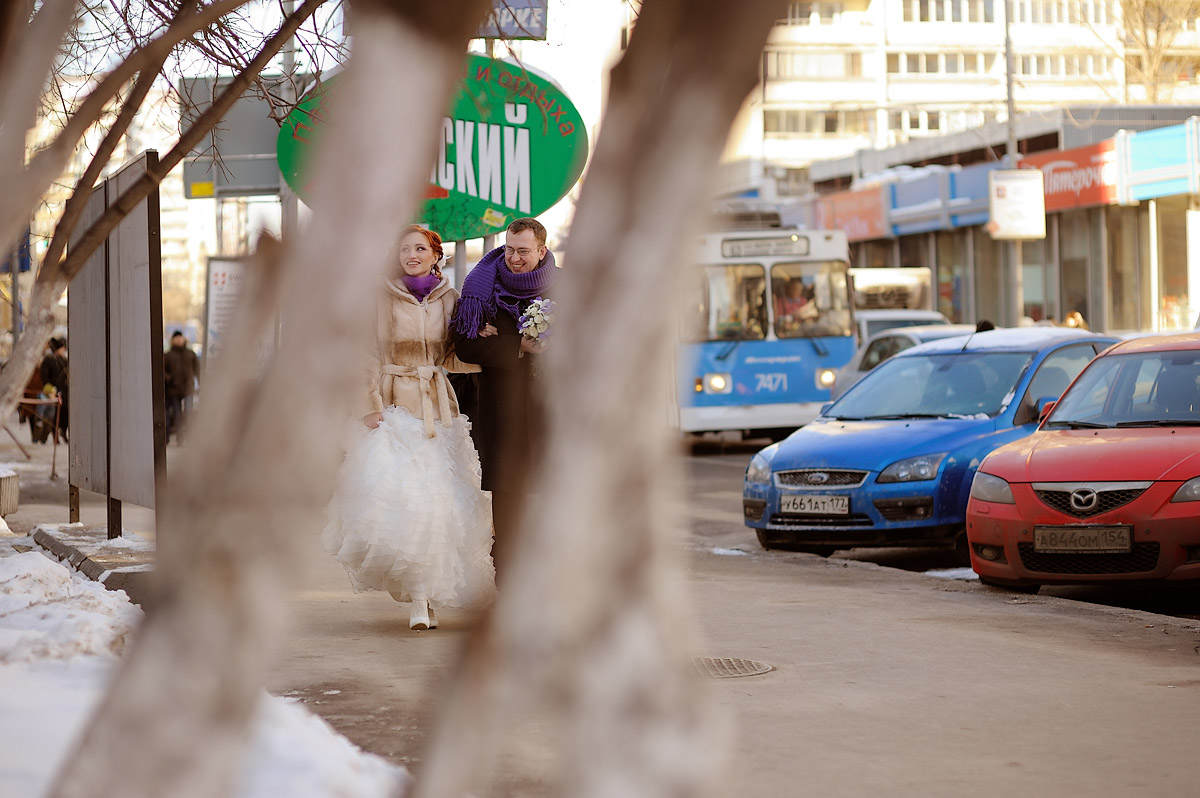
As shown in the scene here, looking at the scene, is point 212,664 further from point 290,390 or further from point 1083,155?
point 1083,155

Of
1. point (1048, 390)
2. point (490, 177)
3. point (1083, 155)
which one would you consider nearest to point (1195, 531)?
point (1048, 390)

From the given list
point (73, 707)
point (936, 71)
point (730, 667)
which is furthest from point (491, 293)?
point (936, 71)

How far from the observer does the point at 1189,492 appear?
28.5ft

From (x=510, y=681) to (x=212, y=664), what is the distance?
339 mm

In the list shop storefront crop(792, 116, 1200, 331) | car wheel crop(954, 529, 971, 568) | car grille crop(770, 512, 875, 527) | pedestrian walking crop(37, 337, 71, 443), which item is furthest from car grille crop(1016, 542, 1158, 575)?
shop storefront crop(792, 116, 1200, 331)

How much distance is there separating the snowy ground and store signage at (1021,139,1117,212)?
32.3 meters

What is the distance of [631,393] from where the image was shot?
1808 mm

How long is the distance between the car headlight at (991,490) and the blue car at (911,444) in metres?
1.51

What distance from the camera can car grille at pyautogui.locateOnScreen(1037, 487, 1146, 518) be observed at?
8805 millimetres

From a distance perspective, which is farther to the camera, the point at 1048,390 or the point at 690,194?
the point at 1048,390

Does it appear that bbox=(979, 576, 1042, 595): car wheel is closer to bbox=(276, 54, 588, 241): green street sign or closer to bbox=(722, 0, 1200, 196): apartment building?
bbox=(276, 54, 588, 241): green street sign

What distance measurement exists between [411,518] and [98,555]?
3.11m

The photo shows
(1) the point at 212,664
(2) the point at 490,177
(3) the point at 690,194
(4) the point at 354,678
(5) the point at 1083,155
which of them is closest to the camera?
(3) the point at 690,194

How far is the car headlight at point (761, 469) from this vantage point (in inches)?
473
